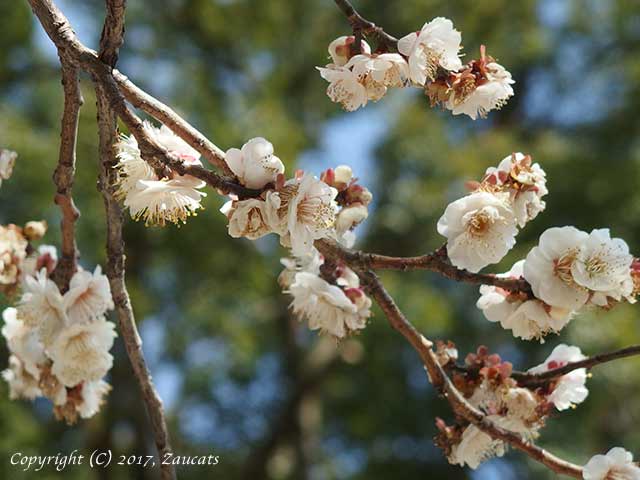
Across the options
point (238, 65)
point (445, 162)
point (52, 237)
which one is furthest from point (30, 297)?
point (238, 65)

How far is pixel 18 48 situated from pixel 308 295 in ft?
9.50

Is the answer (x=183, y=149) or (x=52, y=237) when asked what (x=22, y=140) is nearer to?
(x=52, y=237)

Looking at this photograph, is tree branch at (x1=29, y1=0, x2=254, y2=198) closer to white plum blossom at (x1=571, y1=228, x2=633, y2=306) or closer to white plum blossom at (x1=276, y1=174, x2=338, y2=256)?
white plum blossom at (x1=276, y1=174, x2=338, y2=256)

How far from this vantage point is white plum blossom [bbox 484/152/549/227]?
92 cm

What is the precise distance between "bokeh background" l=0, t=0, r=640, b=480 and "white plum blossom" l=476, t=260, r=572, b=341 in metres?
1.90

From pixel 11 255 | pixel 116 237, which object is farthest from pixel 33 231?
pixel 116 237

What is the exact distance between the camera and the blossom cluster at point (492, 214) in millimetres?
881

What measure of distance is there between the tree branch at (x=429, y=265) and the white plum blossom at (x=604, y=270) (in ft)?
0.20

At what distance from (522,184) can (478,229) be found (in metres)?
0.08

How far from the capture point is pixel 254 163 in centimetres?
82

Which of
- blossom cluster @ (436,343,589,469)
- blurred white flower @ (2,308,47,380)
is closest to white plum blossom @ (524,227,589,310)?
blossom cluster @ (436,343,589,469)

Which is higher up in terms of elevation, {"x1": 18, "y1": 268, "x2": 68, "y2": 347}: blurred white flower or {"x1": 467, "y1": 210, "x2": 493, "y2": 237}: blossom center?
{"x1": 467, "y1": 210, "x2": 493, "y2": 237}: blossom center

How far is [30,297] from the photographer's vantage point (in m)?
1.10

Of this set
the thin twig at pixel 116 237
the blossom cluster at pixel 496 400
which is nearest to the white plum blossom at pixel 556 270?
the blossom cluster at pixel 496 400
